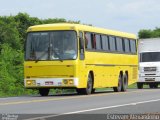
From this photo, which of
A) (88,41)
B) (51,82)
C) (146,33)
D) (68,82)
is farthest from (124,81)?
(146,33)

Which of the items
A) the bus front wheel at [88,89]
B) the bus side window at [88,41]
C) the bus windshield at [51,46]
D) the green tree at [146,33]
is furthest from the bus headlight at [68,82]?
the green tree at [146,33]

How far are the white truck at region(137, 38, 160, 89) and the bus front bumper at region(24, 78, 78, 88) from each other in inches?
661

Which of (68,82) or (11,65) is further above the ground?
(11,65)

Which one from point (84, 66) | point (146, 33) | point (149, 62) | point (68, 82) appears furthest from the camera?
point (146, 33)

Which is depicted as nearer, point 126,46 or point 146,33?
point 126,46

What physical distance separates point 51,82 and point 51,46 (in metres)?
1.55

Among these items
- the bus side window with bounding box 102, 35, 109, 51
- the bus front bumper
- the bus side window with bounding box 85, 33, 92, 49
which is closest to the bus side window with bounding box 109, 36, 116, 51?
the bus side window with bounding box 102, 35, 109, 51

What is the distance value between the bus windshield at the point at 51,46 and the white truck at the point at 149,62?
16550mm

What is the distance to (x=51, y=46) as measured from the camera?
29094mm

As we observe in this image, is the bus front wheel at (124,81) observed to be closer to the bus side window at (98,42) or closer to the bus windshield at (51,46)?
the bus side window at (98,42)

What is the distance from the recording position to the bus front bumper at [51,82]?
28.6m

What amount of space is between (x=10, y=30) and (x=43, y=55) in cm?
4815

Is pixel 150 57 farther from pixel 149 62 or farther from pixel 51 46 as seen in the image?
pixel 51 46

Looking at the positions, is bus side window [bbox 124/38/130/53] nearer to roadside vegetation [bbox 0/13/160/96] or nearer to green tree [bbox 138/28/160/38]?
roadside vegetation [bbox 0/13/160/96]
